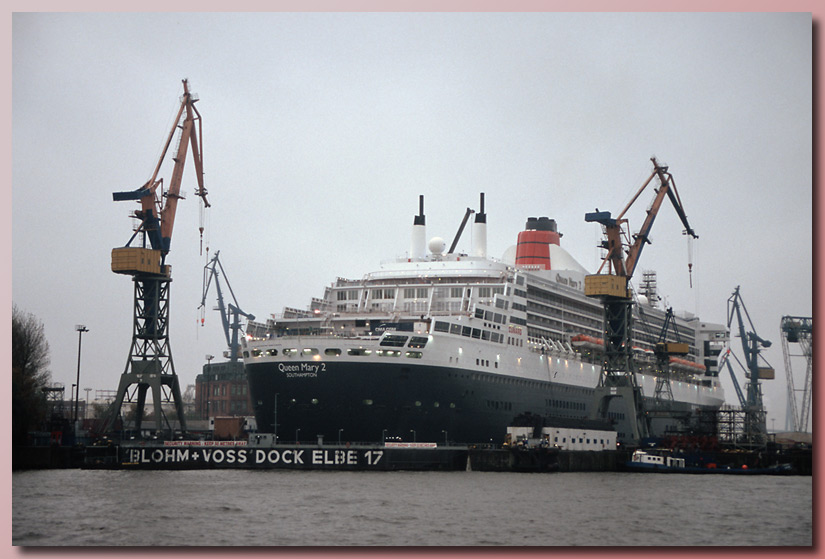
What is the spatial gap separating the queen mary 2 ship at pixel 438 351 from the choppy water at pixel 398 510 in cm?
568

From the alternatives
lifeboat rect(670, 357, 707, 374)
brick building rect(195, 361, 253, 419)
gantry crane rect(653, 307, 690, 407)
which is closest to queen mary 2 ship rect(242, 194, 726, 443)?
gantry crane rect(653, 307, 690, 407)

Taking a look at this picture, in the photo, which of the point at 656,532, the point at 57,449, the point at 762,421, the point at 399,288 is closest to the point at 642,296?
the point at 762,421

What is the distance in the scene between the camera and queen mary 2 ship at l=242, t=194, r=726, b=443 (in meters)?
50.7

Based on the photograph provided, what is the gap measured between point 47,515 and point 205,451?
2015 centimetres

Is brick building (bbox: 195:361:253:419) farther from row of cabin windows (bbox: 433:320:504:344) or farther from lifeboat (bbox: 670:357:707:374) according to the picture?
row of cabin windows (bbox: 433:320:504:344)

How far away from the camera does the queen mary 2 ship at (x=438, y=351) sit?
50656mm

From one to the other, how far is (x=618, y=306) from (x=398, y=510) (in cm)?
3279

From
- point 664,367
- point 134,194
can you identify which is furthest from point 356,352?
point 664,367

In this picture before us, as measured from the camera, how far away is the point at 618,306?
61.5 m

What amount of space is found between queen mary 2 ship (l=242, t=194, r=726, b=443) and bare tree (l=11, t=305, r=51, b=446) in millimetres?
9500

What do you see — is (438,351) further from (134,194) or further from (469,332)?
(134,194)

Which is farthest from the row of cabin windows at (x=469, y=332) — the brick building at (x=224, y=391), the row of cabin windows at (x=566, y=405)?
the brick building at (x=224, y=391)

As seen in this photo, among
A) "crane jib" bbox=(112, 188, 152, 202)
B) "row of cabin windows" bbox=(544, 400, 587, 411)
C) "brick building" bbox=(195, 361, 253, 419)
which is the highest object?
"crane jib" bbox=(112, 188, 152, 202)

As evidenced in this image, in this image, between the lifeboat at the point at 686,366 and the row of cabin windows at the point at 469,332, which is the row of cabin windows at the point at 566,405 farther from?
the lifeboat at the point at 686,366
